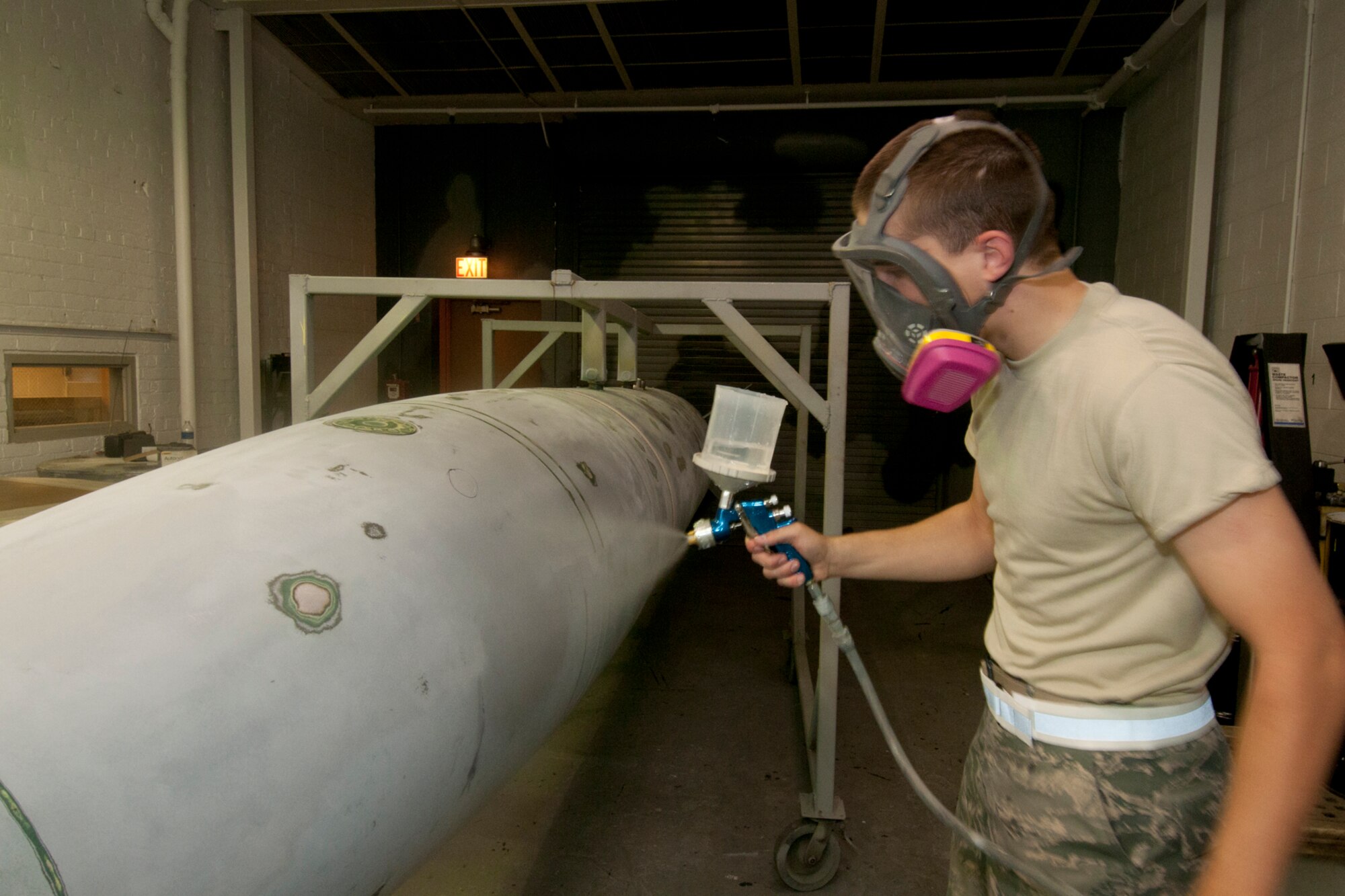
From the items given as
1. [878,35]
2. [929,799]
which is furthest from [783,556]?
[878,35]

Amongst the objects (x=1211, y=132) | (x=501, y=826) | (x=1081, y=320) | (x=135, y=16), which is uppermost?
(x=135, y=16)

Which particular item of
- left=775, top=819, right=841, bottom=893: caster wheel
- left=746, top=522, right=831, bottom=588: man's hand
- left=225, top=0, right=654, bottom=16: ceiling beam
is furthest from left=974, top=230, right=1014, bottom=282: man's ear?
left=225, top=0, right=654, bottom=16: ceiling beam

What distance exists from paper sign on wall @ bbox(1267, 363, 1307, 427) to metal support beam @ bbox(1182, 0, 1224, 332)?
1.34 meters

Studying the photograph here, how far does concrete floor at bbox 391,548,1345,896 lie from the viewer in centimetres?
177

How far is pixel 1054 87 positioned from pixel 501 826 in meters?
5.00

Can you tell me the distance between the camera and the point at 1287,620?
0.58 m

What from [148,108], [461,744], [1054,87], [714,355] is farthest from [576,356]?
[461,744]

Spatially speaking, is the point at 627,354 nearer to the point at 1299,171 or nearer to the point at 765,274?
the point at 765,274

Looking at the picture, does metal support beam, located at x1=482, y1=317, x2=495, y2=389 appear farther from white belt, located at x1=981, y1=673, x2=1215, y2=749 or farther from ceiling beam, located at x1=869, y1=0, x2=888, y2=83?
white belt, located at x1=981, y1=673, x2=1215, y2=749

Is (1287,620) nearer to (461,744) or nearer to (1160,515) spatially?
(1160,515)

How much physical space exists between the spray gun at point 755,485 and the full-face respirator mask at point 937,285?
19 centimetres

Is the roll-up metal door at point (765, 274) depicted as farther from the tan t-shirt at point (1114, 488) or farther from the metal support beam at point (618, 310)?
the tan t-shirt at point (1114, 488)

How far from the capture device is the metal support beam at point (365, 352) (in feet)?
5.70

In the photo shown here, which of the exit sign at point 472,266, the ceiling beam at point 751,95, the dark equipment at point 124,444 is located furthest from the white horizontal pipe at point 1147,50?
the dark equipment at point 124,444
